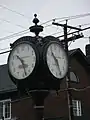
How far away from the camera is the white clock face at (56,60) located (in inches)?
165

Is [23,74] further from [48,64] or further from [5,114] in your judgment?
[5,114]

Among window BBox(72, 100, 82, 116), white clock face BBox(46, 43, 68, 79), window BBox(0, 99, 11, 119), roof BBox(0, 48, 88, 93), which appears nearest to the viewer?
white clock face BBox(46, 43, 68, 79)

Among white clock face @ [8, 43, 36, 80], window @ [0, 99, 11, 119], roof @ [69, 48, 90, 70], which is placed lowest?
window @ [0, 99, 11, 119]

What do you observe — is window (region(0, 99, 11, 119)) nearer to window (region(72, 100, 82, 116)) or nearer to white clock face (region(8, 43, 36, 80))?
window (region(72, 100, 82, 116))

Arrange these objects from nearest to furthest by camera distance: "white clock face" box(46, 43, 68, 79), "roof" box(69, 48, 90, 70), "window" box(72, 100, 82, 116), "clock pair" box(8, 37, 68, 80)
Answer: "clock pair" box(8, 37, 68, 80)
"white clock face" box(46, 43, 68, 79)
"window" box(72, 100, 82, 116)
"roof" box(69, 48, 90, 70)

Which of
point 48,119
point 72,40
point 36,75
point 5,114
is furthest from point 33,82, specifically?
point 5,114

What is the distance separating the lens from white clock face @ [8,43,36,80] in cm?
413

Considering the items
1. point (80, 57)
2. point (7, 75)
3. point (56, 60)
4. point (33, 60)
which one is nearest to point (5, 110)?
point (7, 75)

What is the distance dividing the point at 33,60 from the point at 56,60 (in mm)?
371

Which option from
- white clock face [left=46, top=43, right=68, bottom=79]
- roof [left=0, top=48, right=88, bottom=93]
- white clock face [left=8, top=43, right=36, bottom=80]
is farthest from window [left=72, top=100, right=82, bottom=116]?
white clock face [left=8, top=43, right=36, bottom=80]

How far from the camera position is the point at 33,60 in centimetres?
410

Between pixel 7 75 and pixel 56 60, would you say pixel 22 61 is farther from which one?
pixel 7 75

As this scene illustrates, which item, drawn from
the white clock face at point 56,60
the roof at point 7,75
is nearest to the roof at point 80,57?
the roof at point 7,75

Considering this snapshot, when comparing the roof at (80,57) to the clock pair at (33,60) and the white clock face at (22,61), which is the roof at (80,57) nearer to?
the clock pair at (33,60)
